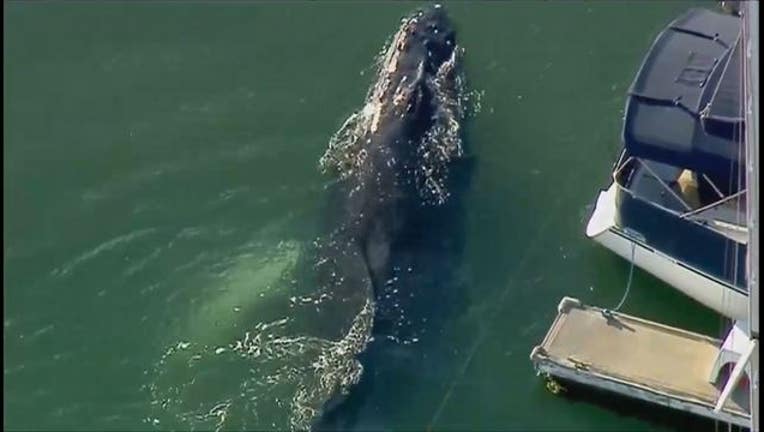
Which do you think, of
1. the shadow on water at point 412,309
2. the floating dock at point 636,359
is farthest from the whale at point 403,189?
the floating dock at point 636,359

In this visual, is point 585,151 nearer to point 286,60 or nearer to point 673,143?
point 673,143

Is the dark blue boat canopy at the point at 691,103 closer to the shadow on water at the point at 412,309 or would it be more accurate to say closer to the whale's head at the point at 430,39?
the shadow on water at the point at 412,309

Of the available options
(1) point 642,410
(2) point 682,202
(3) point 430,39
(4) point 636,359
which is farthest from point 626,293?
(3) point 430,39

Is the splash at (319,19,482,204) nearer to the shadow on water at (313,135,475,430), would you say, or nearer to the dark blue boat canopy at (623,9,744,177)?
the shadow on water at (313,135,475,430)

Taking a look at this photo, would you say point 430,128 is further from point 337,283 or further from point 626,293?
point 626,293

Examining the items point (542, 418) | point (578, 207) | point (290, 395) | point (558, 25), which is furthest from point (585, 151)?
point (290, 395)

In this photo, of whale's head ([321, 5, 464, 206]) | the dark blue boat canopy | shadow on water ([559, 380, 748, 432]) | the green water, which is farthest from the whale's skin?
the dark blue boat canopy

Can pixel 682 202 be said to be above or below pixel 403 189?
below
